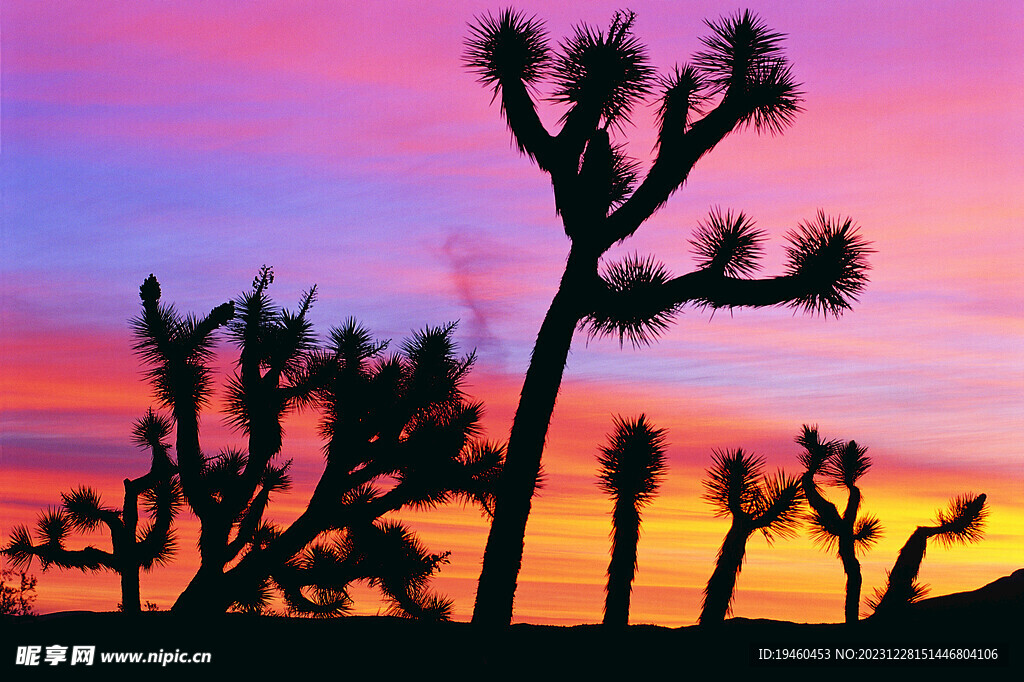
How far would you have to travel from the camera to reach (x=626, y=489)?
9.84 metres

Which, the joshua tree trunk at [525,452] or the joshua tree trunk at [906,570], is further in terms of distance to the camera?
the joshua tree trunk at [906,570]

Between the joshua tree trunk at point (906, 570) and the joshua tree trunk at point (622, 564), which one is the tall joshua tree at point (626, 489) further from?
the joshua tree trunk at point (906, 570)

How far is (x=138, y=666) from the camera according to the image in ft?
31.4

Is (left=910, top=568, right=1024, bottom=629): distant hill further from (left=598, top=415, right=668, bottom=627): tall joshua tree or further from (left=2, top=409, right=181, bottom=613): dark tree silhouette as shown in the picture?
(left=2, top=409, right=181, bottom=613): dark tree silhouette

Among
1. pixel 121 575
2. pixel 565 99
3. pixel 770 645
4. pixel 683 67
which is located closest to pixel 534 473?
pixel 770 645

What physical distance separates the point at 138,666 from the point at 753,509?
257 inches

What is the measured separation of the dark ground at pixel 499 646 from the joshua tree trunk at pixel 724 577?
0.19 meters

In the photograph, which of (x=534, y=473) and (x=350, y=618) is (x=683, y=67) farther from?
(x=350, y=618)

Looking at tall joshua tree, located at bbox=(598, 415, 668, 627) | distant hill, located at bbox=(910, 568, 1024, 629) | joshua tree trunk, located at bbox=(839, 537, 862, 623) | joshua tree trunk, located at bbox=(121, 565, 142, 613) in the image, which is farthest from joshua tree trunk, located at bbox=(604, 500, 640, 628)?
joshua tree trunk, located at bbox=(121, 565, 142, 613)

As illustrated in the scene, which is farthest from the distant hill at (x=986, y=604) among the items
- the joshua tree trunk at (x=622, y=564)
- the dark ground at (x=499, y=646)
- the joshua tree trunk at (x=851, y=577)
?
the joshua tree trunk at (x=622, y=564)

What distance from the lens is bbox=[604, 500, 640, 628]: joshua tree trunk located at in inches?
388

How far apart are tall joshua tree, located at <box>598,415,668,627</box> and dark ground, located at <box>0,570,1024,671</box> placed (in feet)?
1.22

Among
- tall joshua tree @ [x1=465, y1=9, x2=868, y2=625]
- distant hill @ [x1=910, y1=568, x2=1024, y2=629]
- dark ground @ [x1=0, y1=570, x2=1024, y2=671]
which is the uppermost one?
tall joshua tree @ [x1=465, y1=9, x2=868, y2=625]

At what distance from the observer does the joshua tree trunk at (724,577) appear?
10.7 metres
